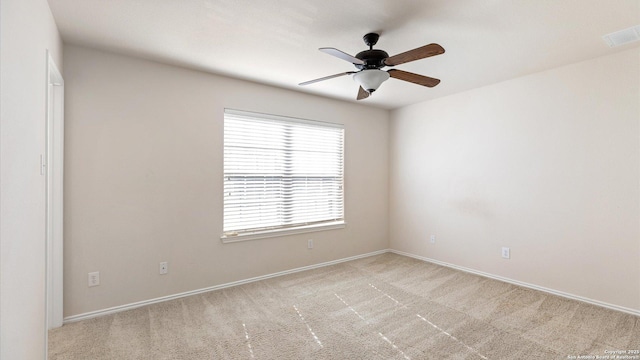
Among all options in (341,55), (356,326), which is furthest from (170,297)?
(341,55)

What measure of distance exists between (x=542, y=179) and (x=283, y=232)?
3079 mm

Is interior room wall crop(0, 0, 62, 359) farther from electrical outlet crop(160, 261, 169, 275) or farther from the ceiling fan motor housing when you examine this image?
the ceiling fan motor housing

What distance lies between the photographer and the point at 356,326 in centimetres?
253

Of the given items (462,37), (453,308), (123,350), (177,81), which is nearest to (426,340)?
(453,308)

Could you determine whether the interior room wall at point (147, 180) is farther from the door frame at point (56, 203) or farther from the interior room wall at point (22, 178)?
the interior room wall at point (22, 178)

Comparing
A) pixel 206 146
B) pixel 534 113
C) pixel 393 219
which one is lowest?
pixel 393 219

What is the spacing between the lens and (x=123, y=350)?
218cm

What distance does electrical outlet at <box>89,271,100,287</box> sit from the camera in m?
2.67

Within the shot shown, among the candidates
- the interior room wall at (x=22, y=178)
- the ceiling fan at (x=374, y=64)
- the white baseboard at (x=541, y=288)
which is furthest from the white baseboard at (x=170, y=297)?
the ceiling fan at (x=374, y=64)

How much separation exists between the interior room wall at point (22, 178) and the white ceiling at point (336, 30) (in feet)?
1.83

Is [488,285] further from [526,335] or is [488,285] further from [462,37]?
[462,37]

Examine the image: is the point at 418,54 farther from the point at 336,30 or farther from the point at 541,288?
the point at 541,288

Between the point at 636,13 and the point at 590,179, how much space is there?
4.98ft

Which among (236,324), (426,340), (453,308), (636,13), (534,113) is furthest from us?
(534,113)
